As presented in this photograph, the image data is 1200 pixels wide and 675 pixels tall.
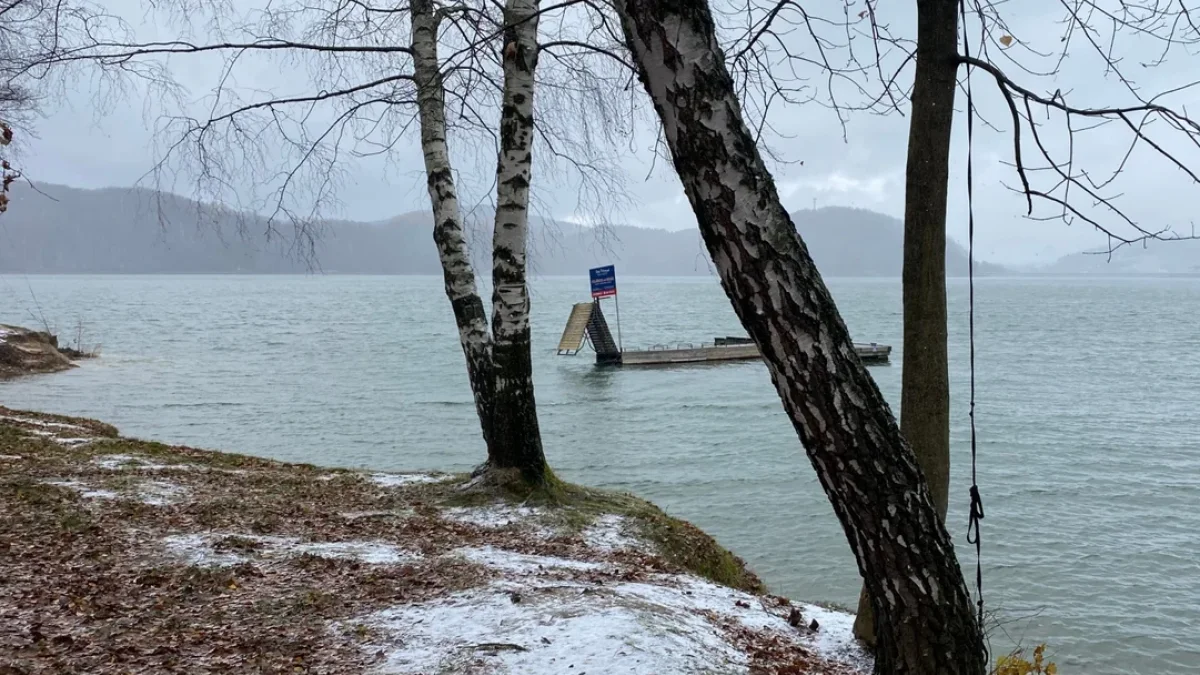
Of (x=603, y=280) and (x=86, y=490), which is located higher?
(x=603, y=280)

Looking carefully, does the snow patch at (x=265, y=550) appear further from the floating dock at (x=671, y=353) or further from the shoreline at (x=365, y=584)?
the floating dock at (x=671, y=353)

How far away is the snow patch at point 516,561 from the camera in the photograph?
19.1 feet

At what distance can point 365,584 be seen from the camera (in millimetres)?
5195

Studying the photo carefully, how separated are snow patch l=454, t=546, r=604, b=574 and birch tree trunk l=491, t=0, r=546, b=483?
65.4 inches

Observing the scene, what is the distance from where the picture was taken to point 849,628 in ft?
18.3

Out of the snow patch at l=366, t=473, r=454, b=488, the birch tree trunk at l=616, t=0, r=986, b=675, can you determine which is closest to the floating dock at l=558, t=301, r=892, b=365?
the snow patch at l=366, t=473, r=454, b=488

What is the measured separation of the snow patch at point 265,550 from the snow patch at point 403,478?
271cm

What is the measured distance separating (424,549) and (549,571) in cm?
109

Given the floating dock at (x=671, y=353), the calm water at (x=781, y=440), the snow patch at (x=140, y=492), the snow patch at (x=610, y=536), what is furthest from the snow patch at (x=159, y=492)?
the floating dock at (x=671, y=353)

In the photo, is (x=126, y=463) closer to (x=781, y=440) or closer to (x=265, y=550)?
(x=265, y=550)

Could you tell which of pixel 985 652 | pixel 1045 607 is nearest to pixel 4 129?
pixel 985 652

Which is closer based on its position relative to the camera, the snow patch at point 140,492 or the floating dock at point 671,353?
the snow patch at point 140,492

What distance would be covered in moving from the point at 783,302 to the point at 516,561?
3825 millimetres

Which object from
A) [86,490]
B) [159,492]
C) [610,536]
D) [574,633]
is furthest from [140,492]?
[574,633]
